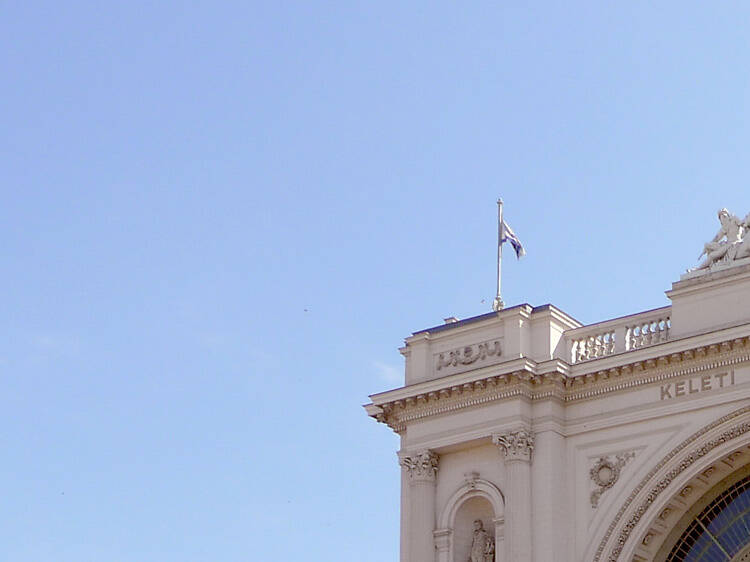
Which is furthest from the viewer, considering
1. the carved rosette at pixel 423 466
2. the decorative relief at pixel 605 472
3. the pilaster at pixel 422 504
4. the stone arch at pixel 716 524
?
the carved rosette at pixel 423 466

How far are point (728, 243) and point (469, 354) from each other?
16.1 ft

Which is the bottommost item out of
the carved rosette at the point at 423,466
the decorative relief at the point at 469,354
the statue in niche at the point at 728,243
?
the carved rosette at the point at 423,466

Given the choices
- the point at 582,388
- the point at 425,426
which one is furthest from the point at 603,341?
the point at 425,426

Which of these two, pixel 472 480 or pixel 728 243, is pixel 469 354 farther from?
pixel 728 243

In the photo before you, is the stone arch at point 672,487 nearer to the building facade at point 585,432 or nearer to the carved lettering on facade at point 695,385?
the building facade at point 585,432

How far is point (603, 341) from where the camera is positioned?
3350 cm

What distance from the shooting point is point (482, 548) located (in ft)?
108

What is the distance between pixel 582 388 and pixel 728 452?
3.00 meters

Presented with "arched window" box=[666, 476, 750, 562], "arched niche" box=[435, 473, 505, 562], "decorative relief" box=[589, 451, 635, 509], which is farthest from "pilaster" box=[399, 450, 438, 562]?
"arched window" box=[666, 476, 750, 562]

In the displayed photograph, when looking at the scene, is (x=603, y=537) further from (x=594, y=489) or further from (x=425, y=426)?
(x=425, y=426)

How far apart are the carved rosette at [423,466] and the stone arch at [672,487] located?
337 centimetres

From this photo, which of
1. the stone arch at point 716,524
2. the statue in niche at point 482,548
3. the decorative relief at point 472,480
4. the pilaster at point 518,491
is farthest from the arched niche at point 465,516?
the stone arch at point 716,524

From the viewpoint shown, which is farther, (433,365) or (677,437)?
(433,365)

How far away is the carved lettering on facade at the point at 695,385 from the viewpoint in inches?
1230
